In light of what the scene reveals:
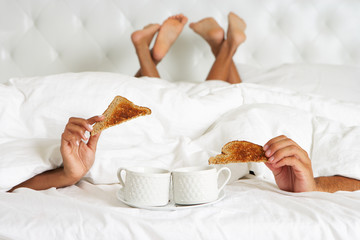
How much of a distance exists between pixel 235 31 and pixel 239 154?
3.89ft

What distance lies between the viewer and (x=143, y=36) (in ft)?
6.49

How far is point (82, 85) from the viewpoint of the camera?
1298 mm

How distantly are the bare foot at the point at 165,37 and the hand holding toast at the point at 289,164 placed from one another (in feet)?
3.61

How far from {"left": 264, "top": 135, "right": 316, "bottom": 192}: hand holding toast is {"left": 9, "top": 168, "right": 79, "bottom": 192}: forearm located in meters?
0.53

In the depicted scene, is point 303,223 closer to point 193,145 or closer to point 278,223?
point 278,223

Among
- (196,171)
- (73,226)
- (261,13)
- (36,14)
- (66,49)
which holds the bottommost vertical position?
(73,226)

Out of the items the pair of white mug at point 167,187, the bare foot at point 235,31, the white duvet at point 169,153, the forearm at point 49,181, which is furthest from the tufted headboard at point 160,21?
the pair of white mug at point 167,187

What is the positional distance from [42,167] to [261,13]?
1585 mm

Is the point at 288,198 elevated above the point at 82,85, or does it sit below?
below

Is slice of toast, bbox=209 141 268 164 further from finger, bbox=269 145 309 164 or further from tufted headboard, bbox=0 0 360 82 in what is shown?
tufted headboard, bbox=0 0 360 82

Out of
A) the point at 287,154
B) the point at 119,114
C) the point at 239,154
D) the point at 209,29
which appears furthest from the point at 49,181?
the point at 209,29

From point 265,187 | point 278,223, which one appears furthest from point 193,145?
point 278,223

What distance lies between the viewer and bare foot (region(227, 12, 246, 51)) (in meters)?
2.01

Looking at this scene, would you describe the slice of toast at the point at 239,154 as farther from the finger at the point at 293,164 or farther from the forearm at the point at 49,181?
the forearm at the point at 49,181
